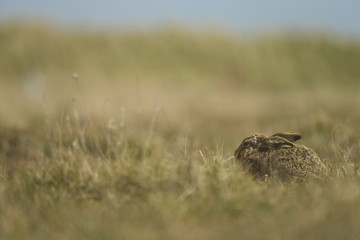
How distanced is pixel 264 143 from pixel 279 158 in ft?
0.68

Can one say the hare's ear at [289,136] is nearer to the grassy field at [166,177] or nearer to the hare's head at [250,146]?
the hare's head at [250,146]

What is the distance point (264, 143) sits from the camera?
3.22m

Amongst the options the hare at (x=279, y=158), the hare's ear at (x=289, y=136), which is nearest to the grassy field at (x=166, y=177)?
the hare at (x=279, y=158)

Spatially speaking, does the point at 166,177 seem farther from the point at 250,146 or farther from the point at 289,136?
the point at 289,136

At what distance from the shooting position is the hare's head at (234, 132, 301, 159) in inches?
125

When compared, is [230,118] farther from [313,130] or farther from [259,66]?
[259,66]

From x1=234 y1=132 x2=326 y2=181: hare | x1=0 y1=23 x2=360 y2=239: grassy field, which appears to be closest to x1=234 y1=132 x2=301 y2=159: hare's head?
x1=234 y1=132 x2=326 y2=181: hare

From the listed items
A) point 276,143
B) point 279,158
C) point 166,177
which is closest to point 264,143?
point 276,143

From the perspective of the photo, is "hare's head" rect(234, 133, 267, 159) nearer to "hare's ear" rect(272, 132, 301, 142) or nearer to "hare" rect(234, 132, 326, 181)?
"hare" rect(234, 132, 326, 181)

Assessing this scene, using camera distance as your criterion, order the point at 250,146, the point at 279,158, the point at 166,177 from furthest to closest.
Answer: the point at 250,146, the point at 279,158, the point at 166,177

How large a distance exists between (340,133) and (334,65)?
24.6m

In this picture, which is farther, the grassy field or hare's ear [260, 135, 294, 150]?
hare's ear [260, 135, 294, 150]

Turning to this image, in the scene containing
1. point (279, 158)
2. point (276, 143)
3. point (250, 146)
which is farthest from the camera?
point (250, 146)

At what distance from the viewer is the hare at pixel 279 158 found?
3.00 m
